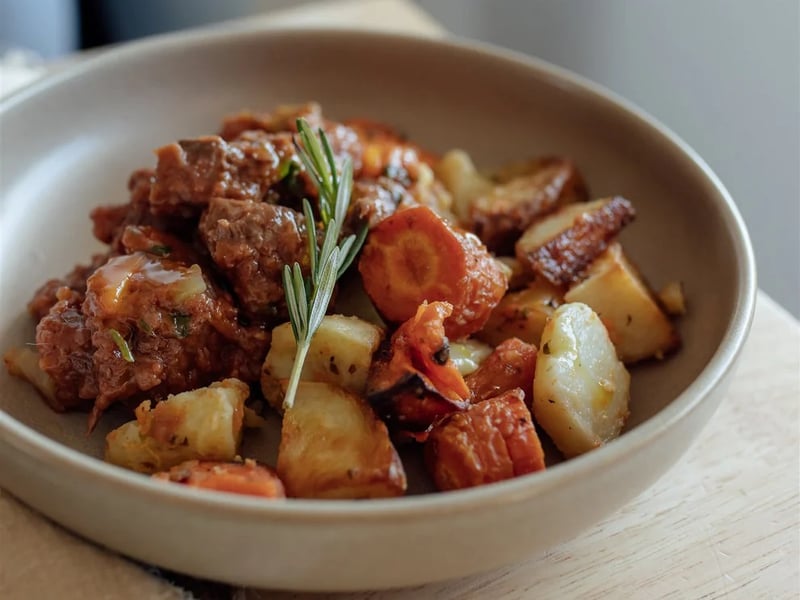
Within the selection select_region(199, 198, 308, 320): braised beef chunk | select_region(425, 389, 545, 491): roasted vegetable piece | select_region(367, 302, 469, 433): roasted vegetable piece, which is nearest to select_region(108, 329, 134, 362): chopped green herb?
select_region(199, 198, 308, 320): braised beef chunk

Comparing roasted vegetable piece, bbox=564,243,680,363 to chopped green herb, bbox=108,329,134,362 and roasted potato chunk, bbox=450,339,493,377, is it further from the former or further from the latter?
chopped green herb, bbox=108,329,134,362

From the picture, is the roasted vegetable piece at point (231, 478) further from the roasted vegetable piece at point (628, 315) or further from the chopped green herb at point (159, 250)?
the roasted vegetable piece at point (628, 315)

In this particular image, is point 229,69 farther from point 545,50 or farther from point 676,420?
point 545,50

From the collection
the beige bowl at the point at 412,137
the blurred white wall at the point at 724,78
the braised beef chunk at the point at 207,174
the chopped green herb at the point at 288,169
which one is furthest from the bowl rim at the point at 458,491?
the blurred white wall at the point at 724,78

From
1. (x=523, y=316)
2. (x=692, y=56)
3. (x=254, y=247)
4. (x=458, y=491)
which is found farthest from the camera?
(x=692, y=56)

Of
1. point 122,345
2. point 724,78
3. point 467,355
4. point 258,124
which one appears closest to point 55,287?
point 122,345

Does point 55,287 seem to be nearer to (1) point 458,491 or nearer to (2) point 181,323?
(2) point 181,323

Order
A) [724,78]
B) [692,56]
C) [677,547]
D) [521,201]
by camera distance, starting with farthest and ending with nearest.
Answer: [692,56] < [724,78] < [521,201] < [677,547]
